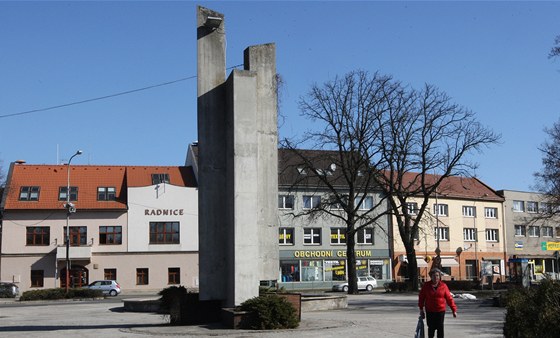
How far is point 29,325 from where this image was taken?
70.5ft

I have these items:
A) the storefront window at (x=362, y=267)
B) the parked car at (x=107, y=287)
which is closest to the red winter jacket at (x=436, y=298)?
the parked car at (x=107, y=287)

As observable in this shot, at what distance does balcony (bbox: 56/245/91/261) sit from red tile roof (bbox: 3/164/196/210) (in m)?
4.06

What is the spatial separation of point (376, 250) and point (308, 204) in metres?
8.74

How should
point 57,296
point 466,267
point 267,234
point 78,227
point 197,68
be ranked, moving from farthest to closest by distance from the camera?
point 466,267
point 78,227
point 57,296
point 267,234
point 197,68

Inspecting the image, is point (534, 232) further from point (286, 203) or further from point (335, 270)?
point (286, 203)

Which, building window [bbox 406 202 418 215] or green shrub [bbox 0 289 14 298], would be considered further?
building window [bbox 406 202 418 215]

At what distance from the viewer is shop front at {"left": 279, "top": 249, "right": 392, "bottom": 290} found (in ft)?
229

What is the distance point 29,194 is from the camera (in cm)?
6538

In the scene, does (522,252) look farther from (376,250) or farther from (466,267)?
(376,250)

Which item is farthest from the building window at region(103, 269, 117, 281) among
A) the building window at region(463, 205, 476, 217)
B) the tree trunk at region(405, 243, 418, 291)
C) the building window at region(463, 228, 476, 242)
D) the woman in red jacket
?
the woman in red jacket

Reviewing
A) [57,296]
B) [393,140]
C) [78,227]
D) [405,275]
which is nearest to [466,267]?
[405,275]

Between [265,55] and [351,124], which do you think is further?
[351,124]

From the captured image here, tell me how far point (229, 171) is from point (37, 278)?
48.2 metres

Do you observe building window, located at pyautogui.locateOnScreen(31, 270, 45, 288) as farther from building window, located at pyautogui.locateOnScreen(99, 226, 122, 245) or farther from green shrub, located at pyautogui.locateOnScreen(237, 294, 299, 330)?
green shrub, located at pyautogui.locateOnScreen(237, 294, 299, 330)
